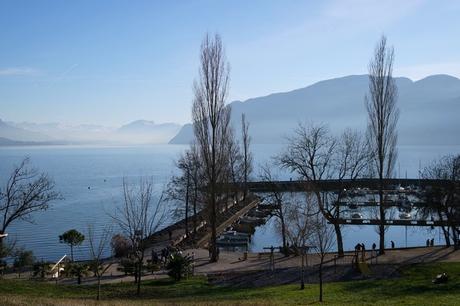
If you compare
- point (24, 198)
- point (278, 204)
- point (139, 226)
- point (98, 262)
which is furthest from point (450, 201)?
point (24, 198)

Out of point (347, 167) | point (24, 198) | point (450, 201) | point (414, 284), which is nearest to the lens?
point (414, 284)

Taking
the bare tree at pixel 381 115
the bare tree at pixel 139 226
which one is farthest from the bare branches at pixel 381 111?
the bare tree at pixel 139 226

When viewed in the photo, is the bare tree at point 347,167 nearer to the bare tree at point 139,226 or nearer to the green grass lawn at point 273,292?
the green grass lawn at point 273,292

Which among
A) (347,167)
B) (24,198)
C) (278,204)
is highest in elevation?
(347,167)

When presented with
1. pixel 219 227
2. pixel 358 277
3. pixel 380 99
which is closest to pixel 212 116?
pixel 380 99

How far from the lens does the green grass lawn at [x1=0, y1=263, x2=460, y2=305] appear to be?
18.2 m

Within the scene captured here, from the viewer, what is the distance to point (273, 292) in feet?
69.5

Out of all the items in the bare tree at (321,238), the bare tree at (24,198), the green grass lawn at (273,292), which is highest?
the bare tree at (24,198)

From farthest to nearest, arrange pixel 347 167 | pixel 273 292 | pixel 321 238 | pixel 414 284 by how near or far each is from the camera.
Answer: pixel 347 167 → pixel 321 238 → pixel 414 284 → pixel 273 292

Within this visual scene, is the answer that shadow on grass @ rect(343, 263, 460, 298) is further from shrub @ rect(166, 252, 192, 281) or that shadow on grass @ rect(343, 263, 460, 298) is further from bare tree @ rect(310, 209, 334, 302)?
shrub @ rect(166, 252, 192, 281)

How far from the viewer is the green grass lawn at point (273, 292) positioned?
18219mm

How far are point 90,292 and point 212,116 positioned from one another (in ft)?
44.7

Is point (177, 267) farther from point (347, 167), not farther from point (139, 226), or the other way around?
point (347, 167)

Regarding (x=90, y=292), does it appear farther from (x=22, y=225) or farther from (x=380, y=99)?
(x=22, y=225)
